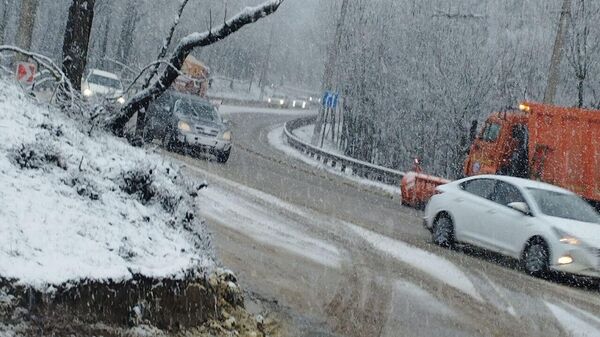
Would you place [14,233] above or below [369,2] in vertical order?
below

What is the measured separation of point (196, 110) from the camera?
→ 23375mm

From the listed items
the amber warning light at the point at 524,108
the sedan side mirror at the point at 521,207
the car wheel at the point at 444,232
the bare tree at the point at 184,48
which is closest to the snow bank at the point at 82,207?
the bare tree at the point at 184,48

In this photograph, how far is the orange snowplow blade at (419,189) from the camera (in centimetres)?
2133

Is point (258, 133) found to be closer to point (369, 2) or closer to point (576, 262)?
point (369, 2)

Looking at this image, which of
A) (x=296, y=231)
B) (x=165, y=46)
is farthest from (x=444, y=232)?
(x=165, y=46)

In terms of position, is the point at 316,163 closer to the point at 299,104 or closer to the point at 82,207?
the point at 82,207

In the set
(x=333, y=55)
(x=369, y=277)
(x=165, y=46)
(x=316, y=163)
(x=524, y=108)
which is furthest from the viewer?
(x=333, y=55)

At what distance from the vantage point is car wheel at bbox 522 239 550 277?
12070 millimetres

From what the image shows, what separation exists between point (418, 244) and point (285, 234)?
272 cm

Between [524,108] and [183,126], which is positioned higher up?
[524,108]

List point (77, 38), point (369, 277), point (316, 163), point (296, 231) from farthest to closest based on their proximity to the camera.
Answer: point (316, 163) → point (296, 231) → point (77, 38) → point (369, 277)

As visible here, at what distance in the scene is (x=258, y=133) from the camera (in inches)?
1804

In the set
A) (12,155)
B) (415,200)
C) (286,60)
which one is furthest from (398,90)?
(286,60)

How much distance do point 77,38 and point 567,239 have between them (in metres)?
7.47
